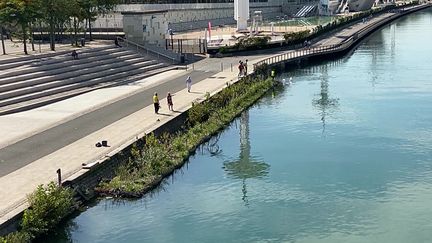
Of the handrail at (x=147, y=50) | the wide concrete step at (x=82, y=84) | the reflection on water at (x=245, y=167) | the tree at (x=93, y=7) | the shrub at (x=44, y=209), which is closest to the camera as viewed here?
the shrub at (x=44, y=209)

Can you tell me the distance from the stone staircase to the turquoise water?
42.9ft

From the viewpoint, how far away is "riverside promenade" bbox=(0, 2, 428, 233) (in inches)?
1014

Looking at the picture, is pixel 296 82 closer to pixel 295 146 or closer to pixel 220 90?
pixel 220 90

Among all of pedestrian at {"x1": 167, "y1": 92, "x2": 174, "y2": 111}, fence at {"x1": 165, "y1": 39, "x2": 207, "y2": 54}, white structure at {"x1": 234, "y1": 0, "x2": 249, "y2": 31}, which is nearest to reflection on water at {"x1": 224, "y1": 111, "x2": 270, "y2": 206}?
pedestrian at {"x1": 167, "y1": 92, "x2": 174, "y2": 111}

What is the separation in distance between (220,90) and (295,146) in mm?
11712

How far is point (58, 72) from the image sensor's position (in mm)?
47469

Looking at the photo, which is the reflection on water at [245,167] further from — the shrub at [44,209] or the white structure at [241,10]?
the white structure at [241,10]

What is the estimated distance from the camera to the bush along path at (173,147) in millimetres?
27797

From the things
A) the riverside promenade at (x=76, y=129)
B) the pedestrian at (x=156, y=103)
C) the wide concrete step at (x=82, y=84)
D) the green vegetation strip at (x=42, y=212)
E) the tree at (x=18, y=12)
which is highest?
the tree at (x=18, y=12)

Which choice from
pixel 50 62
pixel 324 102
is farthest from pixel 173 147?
pixel 50 62

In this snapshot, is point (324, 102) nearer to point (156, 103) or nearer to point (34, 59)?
point (156, 103)

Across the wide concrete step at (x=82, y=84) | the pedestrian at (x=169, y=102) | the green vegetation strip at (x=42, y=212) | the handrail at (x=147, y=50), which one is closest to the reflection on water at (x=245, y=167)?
the pedestrian at (x=169, y=102)

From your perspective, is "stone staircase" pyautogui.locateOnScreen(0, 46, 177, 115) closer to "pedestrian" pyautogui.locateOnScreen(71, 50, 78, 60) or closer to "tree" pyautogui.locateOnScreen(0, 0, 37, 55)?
"pedestrian" pyautogui.locateOnScreen(71, 50, 78, 60)

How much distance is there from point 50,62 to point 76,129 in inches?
673
